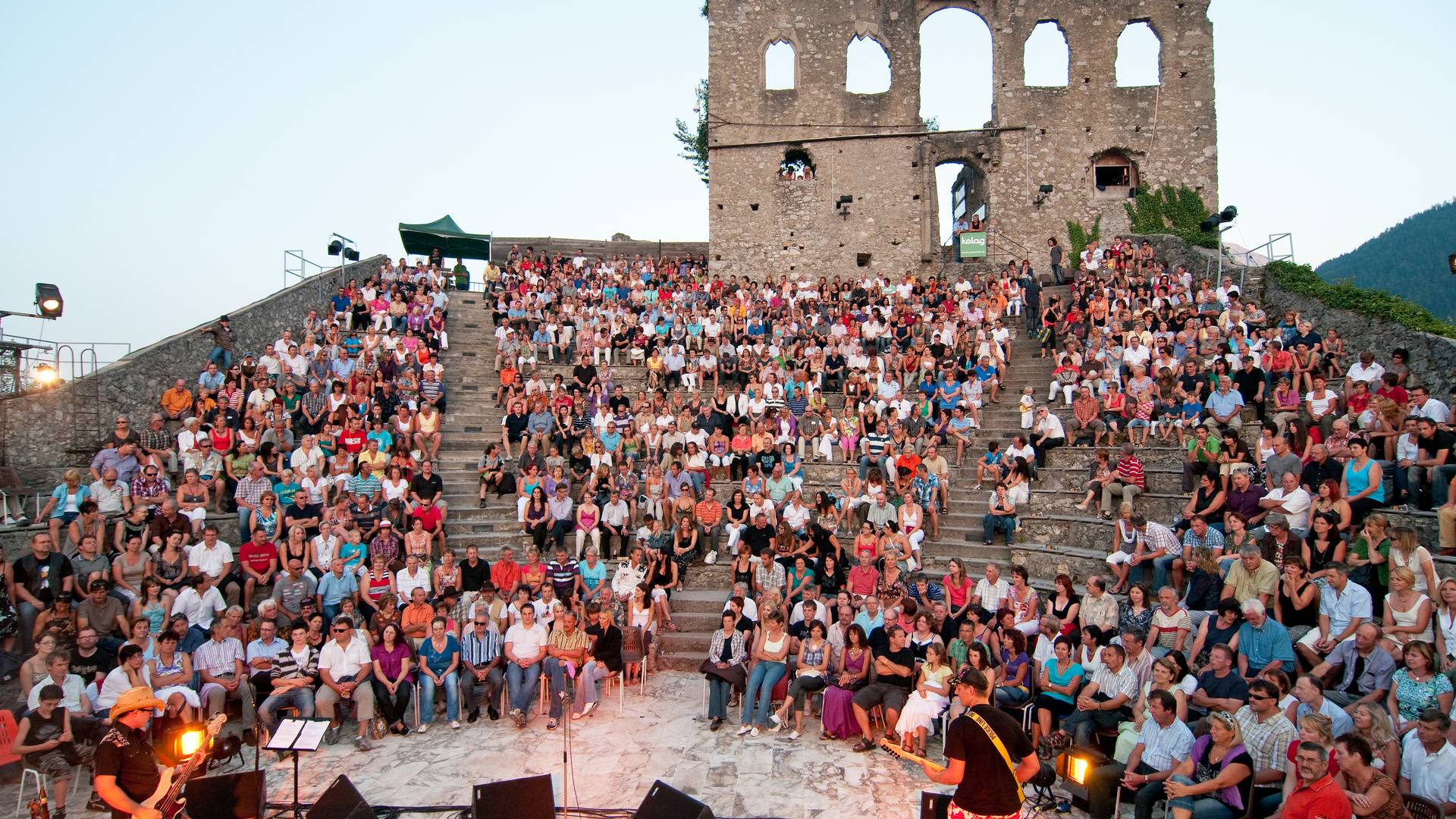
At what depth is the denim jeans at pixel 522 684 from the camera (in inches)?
306

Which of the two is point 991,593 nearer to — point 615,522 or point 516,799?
point 615,522

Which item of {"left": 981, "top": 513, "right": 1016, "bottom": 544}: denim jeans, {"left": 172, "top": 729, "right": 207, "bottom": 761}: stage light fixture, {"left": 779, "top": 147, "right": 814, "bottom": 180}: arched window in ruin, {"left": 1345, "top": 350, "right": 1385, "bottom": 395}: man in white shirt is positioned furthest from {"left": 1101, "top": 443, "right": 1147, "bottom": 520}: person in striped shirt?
{"left": 779, "top": 147, "right": 814, "bottom": 180}: arched window in ruin

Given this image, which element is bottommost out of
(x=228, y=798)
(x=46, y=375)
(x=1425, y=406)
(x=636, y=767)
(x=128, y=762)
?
(x=636, y=767)

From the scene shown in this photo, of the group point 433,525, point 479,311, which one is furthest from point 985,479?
point 479,311

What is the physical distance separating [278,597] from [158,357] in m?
5.81

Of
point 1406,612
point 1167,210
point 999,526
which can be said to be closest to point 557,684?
point 999,526

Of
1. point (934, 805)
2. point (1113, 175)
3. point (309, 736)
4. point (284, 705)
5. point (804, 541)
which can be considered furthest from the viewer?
point (1113, 175)

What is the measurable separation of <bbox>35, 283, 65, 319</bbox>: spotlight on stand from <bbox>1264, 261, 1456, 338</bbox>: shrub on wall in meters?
17.6

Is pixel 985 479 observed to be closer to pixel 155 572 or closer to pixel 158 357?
pixel 155 572

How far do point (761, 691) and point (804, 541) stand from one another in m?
2.53

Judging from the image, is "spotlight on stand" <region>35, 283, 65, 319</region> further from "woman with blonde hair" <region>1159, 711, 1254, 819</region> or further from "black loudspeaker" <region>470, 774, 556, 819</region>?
"woman with blonde hair" <region>1159, 711, 1254, 819</region>

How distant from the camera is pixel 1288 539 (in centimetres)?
742

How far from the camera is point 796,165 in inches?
874

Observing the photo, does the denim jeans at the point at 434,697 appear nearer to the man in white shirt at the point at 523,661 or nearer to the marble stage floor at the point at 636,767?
the marble stage floor at the point at 636,767
